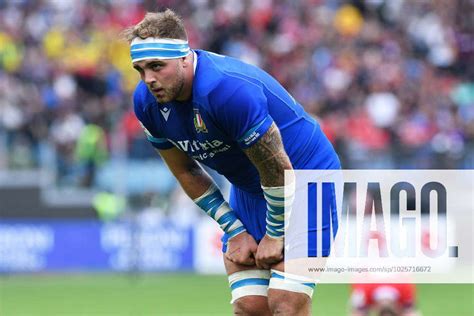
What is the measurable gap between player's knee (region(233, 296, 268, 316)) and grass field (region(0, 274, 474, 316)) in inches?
263

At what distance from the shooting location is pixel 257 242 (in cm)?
701

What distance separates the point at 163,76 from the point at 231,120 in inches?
17.7

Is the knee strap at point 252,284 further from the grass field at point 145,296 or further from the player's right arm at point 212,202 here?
the grass field at point 145,296

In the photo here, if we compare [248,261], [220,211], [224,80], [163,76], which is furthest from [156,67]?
[248,261]

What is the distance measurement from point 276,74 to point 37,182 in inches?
207

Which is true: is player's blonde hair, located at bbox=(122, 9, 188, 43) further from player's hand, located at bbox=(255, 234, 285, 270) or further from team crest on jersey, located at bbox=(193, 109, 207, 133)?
player's hand, located at bbox=(255, 234, 285, 270)

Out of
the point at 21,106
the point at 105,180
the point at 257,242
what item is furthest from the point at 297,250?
the point at 21,106

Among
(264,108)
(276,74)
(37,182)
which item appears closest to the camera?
(264,108)

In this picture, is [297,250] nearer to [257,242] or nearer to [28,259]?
[257,242]

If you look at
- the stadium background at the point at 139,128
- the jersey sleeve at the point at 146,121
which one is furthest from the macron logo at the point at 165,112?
the stadium background at the point at 139,128

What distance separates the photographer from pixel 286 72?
21156 millimetres

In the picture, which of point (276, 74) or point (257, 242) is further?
point (276, 74)

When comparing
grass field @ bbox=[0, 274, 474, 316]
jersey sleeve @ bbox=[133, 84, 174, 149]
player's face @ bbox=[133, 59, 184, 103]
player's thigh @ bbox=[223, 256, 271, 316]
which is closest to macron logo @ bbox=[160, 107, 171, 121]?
jersey sleeve @ bbox=[133, 84, 174, 149]

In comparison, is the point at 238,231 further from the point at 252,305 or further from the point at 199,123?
the point at 199,123
